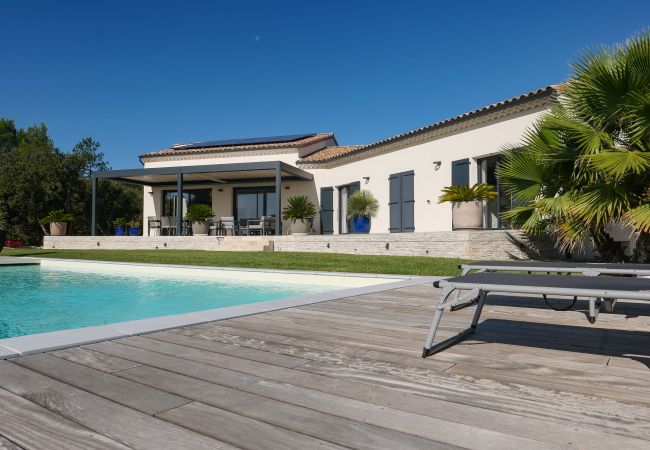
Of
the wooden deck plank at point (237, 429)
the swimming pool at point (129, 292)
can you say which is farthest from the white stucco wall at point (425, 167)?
the wooden deck plank at point (237, 429)

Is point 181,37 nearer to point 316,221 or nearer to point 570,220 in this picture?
point 316,221

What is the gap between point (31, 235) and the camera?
900 inches

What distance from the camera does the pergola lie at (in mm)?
16797

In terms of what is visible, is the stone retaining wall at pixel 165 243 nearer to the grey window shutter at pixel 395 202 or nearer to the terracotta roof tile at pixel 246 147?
the grey window shutter at pixel 395 202

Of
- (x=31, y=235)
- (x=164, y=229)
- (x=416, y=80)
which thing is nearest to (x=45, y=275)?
(x=164, y=229)

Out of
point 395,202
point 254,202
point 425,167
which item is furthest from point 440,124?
point 254,202

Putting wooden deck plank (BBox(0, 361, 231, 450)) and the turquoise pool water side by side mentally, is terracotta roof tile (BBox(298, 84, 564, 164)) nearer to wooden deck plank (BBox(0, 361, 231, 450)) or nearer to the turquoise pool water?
the turquoise pool water

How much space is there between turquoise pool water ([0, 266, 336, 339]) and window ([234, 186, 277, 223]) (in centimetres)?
1097

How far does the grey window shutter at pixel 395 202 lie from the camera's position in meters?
15.5

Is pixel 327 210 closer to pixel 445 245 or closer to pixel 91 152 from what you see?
pixel 445 245

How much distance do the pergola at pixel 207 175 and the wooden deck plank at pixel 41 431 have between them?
48.9ft

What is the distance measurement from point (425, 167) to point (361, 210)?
9.46 feet

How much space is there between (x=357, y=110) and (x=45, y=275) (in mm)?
19750

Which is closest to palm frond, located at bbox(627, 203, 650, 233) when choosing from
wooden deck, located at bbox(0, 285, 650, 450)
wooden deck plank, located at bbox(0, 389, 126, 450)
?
wooden deck, located at bbox(0, 285, 650, 450)
